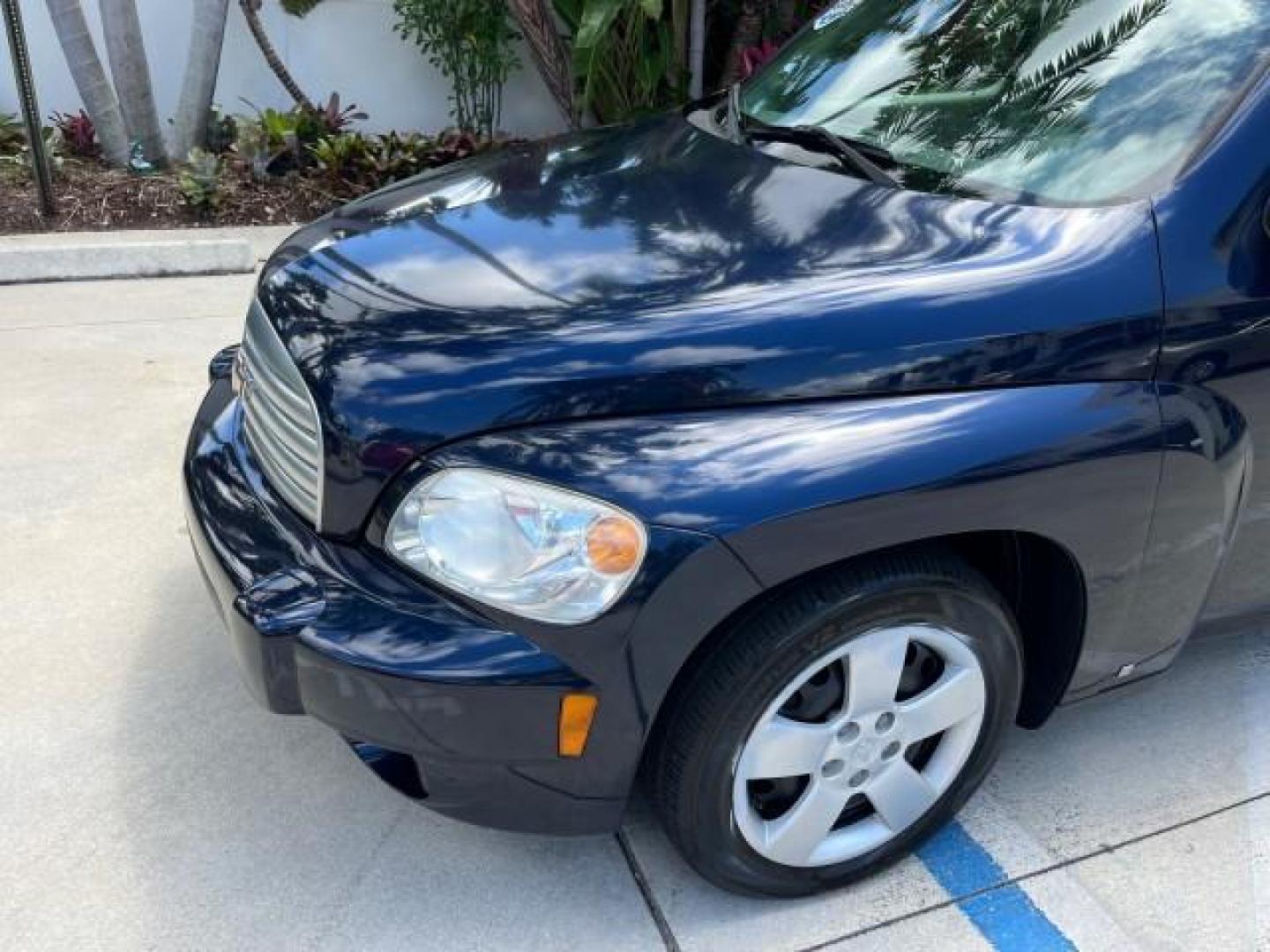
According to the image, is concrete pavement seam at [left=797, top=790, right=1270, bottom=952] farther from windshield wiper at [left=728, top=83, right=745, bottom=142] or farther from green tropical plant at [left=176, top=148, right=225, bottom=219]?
green tropical plant at [left=176, top=148, right=225, bottom=219]

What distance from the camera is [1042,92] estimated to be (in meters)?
2.42

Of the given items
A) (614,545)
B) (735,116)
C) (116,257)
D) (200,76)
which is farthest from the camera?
(200,76)

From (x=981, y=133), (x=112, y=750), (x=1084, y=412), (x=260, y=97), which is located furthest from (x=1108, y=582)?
(x=260, y=97)

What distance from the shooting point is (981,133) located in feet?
7.89

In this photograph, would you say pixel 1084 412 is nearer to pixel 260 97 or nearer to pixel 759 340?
pixel 759 340

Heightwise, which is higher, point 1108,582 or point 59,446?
point 1108,582

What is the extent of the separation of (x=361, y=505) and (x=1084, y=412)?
127cm

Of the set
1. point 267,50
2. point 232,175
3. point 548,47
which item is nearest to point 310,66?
point 267,50

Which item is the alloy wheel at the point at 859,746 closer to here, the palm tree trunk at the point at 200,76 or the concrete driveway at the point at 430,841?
the concrete driveway at the point at 430,841

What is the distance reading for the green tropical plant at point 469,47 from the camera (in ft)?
23.8

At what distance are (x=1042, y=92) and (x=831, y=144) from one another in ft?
1.52


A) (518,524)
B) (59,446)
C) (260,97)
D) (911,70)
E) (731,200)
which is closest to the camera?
(518,524)

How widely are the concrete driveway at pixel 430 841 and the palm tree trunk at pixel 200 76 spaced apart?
4.56m

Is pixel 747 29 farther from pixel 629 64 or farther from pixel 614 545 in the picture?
pixel 614 545
